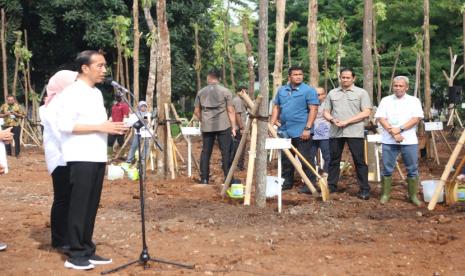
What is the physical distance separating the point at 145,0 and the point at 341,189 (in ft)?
25.7

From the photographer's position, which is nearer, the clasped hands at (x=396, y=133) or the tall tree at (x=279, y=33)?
the clasped hands at (x=396, y=133)

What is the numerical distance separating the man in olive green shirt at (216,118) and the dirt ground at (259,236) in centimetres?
93

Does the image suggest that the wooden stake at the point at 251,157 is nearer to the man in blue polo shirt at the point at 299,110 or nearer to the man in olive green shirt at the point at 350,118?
the man in blue polo shirt at the point at 299,110

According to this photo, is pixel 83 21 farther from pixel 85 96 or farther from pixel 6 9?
pixel 85 96

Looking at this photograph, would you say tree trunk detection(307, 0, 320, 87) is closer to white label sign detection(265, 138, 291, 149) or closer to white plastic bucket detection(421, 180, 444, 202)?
white plastic bucket detection(421, 180, 444, 202)

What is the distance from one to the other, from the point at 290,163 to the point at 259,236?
3037 mm

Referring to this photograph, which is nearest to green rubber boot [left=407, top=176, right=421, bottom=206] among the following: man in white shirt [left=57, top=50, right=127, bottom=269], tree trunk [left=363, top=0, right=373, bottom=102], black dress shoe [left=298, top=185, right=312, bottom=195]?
black dress shoe [left=298, top=185, right=312, bottom=195]

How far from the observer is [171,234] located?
650 cm

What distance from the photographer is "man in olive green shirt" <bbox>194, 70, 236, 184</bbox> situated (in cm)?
991

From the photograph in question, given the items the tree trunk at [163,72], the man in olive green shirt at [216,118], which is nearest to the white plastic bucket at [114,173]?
the tree trunk at [163,72]

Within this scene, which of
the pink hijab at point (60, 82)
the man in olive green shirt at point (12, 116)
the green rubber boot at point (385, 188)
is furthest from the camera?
the man in olive green shirt at point (12, 116)

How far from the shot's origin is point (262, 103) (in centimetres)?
734

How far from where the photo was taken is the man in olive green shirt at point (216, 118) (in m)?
9.91

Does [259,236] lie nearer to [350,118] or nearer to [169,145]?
[350,118]
